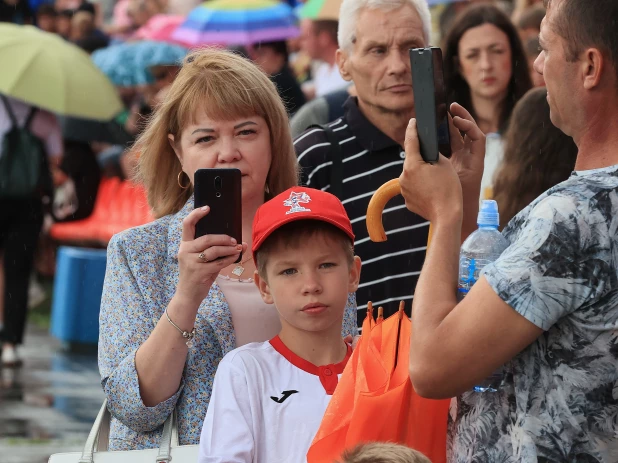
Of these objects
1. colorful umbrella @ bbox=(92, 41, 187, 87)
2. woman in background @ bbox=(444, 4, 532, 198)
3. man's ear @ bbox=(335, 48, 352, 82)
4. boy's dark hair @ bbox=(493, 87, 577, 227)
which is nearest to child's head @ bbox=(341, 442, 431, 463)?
boy's dark hair @ bbox=(493, 87, 577, 227)

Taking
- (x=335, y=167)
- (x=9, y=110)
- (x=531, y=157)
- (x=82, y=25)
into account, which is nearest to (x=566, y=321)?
(x=335, y=167)

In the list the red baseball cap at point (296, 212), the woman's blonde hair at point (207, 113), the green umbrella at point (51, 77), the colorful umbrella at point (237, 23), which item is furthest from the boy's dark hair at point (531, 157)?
the colorful umbrella at point (237, 23)

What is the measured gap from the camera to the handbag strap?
294 centimetres

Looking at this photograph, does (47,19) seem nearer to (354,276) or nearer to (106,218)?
(106,218)

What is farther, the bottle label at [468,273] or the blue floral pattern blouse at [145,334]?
the blue floral pattern blouse at [145,334]

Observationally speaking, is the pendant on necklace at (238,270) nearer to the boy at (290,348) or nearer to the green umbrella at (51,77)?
the boy at (290,348)

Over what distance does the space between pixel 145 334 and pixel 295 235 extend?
0.53 metres

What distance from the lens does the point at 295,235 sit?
3109 mm

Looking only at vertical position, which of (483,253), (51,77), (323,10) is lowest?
(51,77)

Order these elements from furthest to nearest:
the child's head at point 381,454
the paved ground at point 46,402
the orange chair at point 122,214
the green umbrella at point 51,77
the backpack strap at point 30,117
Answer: the orange chair at point 122,214 → the backpack strap at point 30,117 → the green umbrella at point 51,77 → the paved ground at point 46,402 → the child's head at point 381,454

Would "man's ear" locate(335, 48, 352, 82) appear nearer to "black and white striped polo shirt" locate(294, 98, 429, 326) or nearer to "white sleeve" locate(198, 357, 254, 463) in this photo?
"black and white striped polo shirt" locate(294, 98, 429, 326)

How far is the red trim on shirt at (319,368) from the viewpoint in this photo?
301 cm

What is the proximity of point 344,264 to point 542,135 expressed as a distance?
222cm

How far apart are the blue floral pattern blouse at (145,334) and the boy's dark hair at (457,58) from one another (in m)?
3.51
